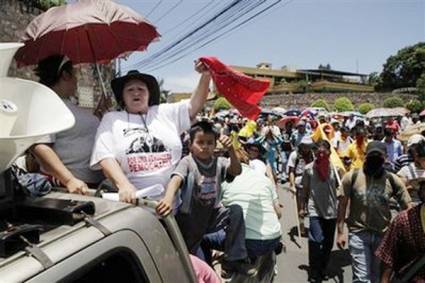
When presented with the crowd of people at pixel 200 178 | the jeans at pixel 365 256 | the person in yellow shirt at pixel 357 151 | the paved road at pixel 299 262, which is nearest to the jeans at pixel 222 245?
the crowd of people at pixel 200 178

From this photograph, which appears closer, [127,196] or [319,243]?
[127,196]

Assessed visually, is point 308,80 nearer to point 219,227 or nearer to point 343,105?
point 343,105

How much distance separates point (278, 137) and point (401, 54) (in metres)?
65.9

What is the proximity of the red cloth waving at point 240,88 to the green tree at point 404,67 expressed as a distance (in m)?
73.3

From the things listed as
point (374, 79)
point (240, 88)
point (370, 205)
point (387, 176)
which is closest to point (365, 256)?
point (370, 205)

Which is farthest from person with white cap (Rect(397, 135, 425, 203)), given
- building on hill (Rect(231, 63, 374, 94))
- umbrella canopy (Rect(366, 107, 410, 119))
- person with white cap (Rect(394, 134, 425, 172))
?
building on hill (Rect(231, 63, 374, 94))

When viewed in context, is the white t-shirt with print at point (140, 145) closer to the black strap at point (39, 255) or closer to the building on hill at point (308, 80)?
the black strap at point (39, 255)

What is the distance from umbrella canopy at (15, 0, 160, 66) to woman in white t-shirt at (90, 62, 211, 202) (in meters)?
0.46

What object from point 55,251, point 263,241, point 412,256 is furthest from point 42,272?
point 263,241

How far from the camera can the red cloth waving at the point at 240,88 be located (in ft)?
9.28

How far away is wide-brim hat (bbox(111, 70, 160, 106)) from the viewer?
8.44ft

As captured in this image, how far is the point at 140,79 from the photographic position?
102 inches

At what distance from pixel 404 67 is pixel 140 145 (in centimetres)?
7654

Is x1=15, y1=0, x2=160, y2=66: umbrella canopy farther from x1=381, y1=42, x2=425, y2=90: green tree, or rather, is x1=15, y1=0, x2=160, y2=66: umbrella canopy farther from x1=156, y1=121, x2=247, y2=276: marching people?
x1=381, y1=42, x2=425, y2=90: green tree
